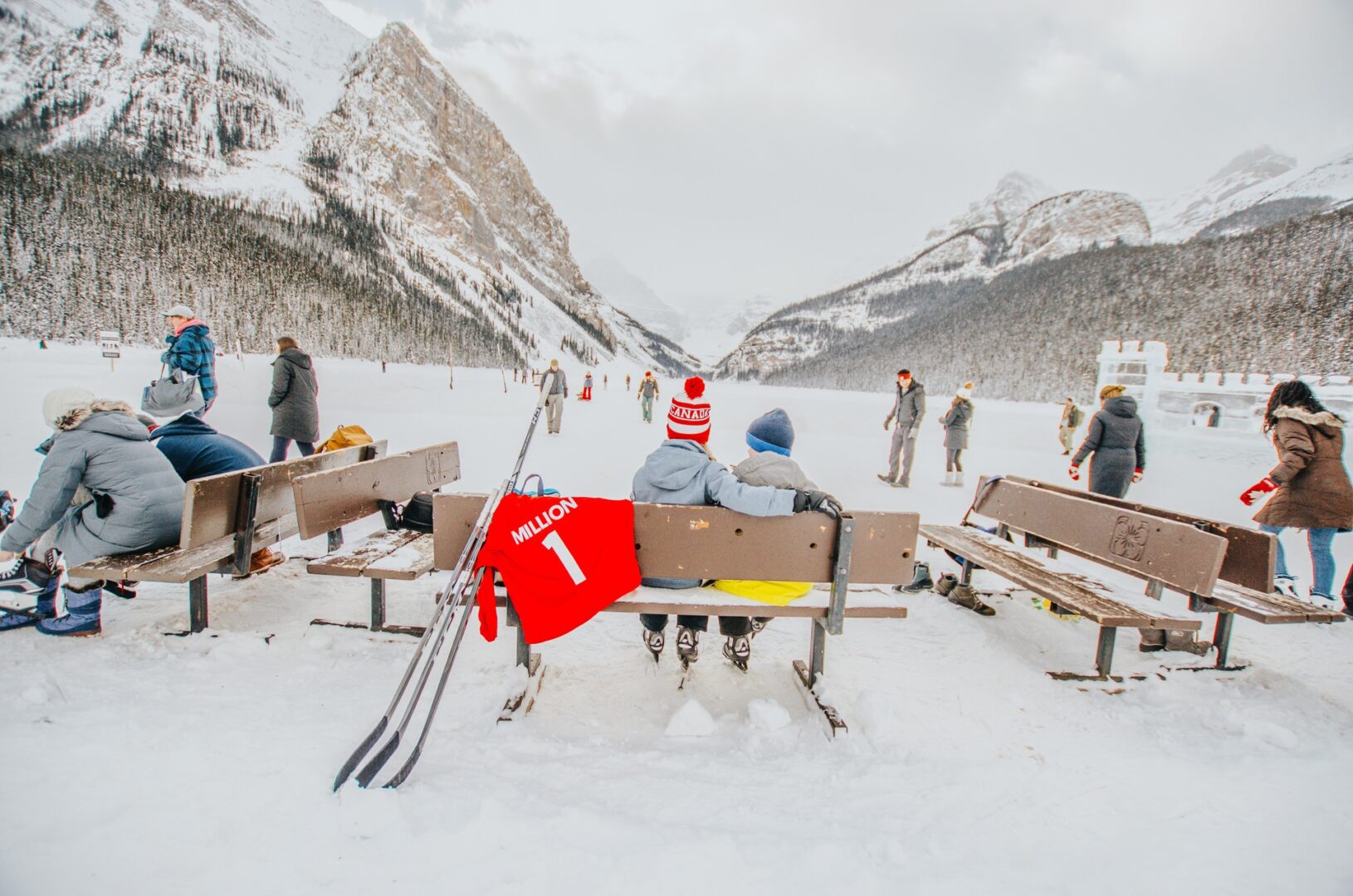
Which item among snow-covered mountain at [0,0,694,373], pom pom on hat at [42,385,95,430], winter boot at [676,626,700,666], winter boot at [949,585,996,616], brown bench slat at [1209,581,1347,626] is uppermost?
snow-covered mountain at [0,0,694,373]

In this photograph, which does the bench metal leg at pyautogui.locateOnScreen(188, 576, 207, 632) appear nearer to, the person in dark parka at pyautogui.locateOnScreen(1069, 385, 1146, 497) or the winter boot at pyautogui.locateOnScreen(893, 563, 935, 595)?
the winter boot at pyautogui.locateOnScreen(893, 563, 935, 595)

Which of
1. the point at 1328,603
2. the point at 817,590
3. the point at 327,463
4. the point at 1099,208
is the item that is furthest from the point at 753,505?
the point at 1099,208

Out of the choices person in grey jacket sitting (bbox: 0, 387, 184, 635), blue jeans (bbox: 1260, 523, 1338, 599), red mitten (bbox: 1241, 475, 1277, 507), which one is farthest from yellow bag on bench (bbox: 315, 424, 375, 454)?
blue jeans (bbox: 1260, 523, 1338, 599)

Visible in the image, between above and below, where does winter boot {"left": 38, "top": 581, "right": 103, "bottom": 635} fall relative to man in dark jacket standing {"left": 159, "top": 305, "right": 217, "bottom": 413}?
below

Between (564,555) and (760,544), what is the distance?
3.17 ft

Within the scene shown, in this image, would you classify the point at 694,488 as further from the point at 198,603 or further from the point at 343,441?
the point at 343,441

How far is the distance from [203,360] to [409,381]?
52.8 ft

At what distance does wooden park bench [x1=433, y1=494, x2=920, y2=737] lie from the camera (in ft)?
8.93

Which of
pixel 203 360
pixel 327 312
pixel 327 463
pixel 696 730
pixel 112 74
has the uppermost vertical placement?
pixel 112 74

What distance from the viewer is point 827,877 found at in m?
1.83

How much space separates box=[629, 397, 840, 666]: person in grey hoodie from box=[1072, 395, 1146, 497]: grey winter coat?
417 centimetres

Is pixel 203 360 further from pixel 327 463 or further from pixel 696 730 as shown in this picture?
pixel 696 730

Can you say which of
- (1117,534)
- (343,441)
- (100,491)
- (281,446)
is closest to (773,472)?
(1117,534)

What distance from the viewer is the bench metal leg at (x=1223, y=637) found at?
3480mm
